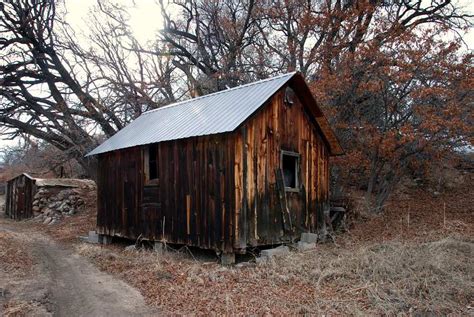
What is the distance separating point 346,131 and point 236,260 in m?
7.81

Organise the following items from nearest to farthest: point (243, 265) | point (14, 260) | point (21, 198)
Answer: point (243, 265), point (14, 260), point (21, 198)

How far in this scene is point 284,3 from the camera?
20.4 m

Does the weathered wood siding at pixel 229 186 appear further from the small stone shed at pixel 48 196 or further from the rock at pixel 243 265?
the small stone shed at pixel 48 196

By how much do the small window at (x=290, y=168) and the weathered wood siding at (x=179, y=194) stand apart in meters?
2.04

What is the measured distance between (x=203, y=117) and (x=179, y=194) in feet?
6.77

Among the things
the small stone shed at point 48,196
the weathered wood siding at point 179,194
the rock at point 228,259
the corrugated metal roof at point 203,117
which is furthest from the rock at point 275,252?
the small stone shed at point 48,196

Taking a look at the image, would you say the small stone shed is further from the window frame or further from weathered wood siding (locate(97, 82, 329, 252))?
the window frame

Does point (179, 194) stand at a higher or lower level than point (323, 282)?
higher

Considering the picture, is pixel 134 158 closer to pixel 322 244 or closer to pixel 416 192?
pixel 322 244

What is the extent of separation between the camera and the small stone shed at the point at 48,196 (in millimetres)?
22047

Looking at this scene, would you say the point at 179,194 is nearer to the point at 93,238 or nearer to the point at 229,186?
the point at 229,186

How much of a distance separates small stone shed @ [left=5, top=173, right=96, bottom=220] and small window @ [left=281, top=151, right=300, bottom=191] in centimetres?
1386

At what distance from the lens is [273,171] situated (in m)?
10.5


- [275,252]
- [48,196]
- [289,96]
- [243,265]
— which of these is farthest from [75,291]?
[48,196]
